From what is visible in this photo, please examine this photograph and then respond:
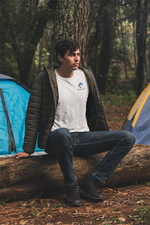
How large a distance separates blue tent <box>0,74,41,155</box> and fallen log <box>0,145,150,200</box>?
131cm

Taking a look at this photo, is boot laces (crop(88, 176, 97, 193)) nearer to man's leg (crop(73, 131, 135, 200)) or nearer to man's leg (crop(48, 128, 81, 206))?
man's leg (crop(73, 131, 135, 200))

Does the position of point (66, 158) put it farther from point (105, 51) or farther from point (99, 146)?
point (105, 51)

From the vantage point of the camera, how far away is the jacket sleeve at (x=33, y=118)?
2838 mm

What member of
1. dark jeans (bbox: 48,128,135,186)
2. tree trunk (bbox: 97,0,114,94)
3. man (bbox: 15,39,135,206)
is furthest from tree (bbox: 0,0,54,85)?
dark jeans (bbox: 48,128,135,186)

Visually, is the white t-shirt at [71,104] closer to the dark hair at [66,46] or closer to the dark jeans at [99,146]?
the dark jeans at [99,146]

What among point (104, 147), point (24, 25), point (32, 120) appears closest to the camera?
point (32, 120)

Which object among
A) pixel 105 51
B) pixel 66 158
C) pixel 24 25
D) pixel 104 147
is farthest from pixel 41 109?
pixel 105 51

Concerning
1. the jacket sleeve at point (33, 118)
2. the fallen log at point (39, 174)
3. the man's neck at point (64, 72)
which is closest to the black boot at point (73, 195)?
the fallen log at point (39, 174)

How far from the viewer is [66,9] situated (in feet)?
14.6

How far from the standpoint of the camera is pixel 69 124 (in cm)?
300

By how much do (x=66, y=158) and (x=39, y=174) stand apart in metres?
0.54

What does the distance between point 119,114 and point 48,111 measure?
701 cm

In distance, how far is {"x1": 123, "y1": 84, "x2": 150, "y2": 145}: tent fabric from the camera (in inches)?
165

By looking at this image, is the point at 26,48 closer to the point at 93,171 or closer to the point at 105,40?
the point at 105,40
